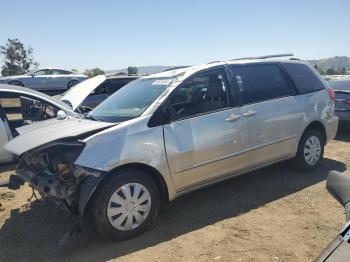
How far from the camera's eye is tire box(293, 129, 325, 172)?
593 centimetres

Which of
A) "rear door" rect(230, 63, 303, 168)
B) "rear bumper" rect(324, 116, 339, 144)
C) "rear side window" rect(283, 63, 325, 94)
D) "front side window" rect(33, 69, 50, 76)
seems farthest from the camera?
"front side window" rect(33, 69, 50, 76)

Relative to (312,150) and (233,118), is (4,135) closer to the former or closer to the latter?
(233,118)

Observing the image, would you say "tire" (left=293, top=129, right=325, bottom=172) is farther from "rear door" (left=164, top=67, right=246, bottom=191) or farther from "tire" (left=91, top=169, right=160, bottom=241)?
"tire" (left=91, top=169, right=160, bottom=241)

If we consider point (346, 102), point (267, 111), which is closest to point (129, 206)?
point (267, 111)

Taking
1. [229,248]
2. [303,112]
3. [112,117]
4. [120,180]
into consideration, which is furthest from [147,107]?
[303,112]

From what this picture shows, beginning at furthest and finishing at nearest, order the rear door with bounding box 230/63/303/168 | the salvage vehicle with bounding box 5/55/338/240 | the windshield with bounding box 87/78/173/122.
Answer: the rear door with bounding box 230/63/303/168
the windshield with bounding box 87/78/173/122
the salvage vehicle with bounding box 5/55/338/240

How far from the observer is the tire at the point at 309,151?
593 centimetres

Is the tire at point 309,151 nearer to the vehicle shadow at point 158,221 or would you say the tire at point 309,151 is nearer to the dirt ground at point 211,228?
the vehicle shadow at point 158,221

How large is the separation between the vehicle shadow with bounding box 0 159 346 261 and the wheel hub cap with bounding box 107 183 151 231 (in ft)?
0.66

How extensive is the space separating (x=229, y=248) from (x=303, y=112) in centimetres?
280

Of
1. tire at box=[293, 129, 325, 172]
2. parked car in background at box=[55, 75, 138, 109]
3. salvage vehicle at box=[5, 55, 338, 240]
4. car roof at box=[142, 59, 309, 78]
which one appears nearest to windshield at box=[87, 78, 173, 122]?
salvage vehicle at box=[5, 55, 338, 240]

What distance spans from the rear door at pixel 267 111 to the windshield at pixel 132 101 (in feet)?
3.54

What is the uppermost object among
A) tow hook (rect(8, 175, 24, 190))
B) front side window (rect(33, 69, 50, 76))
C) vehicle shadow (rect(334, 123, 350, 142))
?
front side window (rect(33, 69, 50, 76))

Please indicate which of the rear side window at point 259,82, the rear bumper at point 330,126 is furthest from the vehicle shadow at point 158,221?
the rear side window at point 259,82
